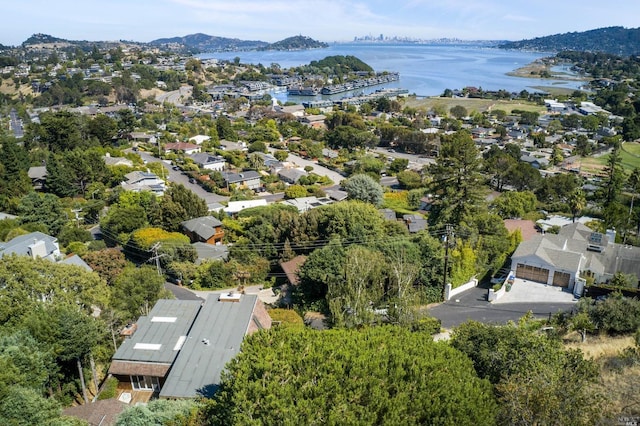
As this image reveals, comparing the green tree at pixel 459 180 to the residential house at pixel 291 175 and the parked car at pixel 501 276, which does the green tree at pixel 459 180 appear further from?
the residential house at pixel 291 175

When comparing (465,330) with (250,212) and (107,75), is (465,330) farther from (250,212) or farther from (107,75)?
(107,75)

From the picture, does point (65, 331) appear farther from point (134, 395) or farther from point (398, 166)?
point (398, 166)

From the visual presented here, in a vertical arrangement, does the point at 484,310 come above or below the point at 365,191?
below

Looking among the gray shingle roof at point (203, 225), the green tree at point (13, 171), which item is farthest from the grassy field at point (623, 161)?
the green tree at point (13, 171)

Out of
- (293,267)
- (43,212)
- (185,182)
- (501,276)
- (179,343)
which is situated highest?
(179,343)

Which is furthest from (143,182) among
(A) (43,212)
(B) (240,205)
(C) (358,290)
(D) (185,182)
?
(C) (358,290)

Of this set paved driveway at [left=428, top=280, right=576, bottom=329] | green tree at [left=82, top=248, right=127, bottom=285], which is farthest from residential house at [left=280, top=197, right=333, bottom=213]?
paved driveway at [left=428, top=280, right=576, bottom=329]

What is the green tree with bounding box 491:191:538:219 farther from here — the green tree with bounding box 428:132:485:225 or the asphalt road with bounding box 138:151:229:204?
the asphalt road with bounding box 138:151:229:204
